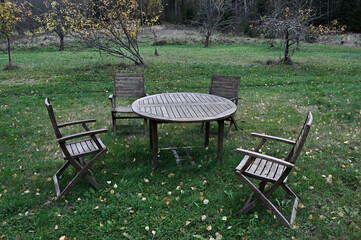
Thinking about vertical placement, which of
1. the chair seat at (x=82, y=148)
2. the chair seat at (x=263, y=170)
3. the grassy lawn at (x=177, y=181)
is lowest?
the grassy lawn at (x=177, y=181)

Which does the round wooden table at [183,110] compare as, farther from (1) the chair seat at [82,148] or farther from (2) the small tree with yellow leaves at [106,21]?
(2) the small tree with yellow leaves at [106,21]

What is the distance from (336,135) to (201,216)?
356 cm

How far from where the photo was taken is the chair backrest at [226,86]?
5.64 m

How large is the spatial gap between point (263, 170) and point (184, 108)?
1590mm

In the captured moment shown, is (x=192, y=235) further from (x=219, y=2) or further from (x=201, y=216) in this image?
(x=219, y=2)

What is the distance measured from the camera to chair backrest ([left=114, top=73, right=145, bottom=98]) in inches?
Result: 235

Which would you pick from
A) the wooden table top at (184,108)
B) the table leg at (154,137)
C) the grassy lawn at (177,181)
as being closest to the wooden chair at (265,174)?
the grassy lawn at (177,181)

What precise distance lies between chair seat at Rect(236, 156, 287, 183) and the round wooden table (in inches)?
32.9

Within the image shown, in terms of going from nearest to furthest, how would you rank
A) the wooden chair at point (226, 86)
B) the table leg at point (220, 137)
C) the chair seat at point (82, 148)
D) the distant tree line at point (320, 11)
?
the chair seat at point (82, 148) → the table leg at point (220, 137) → the wooden chair at point (226, 86) → the distant tree line at point (320, 11)

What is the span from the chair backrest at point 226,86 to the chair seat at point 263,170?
105 inches

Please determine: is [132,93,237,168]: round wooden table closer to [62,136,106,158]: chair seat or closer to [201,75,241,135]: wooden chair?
[62,136,106,158]: chair seat

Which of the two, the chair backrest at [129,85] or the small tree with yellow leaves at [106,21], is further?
the small tree with yellow leaves at [106,21]

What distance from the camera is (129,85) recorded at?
600 centimetres

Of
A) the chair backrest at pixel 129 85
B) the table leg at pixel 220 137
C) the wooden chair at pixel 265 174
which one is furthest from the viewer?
the chair backrest at pixel 129 85
